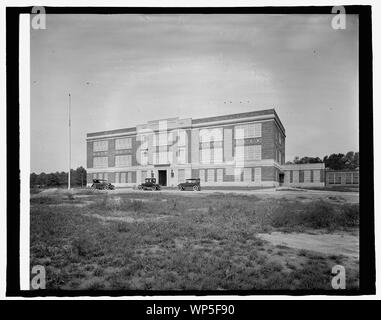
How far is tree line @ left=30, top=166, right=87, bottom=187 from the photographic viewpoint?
3.56 metres

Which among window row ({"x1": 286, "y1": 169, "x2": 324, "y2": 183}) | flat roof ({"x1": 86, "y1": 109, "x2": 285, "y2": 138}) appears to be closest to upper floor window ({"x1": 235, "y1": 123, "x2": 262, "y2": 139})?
flat roof ({"x1": 86, "y1": 109, "x2": 285, "y2": 138})

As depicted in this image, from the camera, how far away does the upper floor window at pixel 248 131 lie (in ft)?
12.2

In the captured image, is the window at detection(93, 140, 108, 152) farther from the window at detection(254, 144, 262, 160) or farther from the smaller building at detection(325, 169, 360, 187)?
the smaller building at detection(325, 169, 360, 187)

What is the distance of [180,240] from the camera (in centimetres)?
365

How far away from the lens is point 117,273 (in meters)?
3.43

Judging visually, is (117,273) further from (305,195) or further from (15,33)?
(15,33)

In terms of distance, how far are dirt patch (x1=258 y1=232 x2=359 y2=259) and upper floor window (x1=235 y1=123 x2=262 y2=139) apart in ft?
4.23

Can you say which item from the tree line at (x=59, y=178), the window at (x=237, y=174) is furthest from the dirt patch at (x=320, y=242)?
the tree line at (x=59, y=178)

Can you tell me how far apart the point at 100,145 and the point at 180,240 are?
5.42 ft

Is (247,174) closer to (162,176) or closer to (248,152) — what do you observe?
(248,152)

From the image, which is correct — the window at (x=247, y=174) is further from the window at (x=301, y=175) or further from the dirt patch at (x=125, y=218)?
the dirt patch at (x=125, y=218)

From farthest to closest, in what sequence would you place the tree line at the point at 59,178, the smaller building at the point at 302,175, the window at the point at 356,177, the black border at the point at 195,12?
the smaller building at the point at 302,175, the tree line at the point at 59,178, the window at the point at 356,177, the black border at the point at 195,12

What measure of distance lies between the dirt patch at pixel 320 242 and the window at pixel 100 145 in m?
2.35

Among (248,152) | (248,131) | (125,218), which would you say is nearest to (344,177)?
(248,152)
